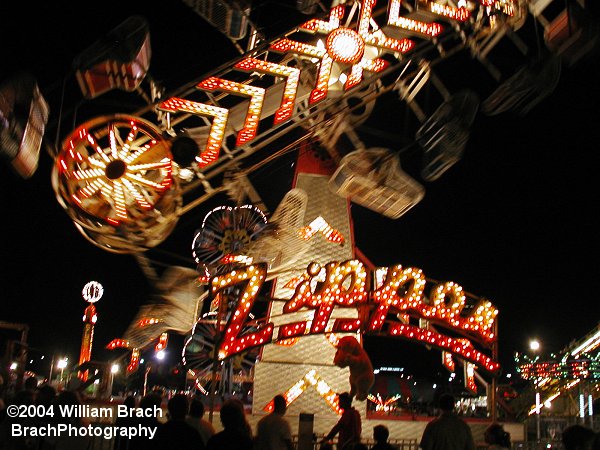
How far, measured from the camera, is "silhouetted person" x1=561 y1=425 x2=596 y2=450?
4.95 meters

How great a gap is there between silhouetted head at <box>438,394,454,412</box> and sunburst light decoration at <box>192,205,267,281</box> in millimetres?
10545

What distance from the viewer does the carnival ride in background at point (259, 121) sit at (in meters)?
10.3

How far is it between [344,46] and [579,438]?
28.8 ft

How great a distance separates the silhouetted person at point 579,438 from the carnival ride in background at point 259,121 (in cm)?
720

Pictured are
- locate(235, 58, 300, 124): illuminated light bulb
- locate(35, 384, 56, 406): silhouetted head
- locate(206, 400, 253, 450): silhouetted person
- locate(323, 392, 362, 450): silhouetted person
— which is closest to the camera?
locate(206, 400, 253, 450): silhouetted person

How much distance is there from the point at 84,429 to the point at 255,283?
17.2ft

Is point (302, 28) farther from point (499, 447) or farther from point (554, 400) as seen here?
point (554, 400)

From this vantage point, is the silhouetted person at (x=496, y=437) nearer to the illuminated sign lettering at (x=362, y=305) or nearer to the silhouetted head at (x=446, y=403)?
the silhouetted head at (x=446, y=403)

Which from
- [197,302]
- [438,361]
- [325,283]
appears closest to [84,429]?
[325,283]

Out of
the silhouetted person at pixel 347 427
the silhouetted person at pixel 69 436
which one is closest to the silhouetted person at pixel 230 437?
the silhouetted person at pixel 69 436

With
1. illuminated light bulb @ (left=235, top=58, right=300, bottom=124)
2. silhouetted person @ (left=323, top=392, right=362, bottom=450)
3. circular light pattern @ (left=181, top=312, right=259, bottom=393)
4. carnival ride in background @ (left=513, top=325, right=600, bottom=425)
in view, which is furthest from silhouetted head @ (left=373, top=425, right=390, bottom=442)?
carnival ride in background @ (left=513, top=325, right=600, bottom=425)

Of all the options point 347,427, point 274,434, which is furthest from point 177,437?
point 347,427

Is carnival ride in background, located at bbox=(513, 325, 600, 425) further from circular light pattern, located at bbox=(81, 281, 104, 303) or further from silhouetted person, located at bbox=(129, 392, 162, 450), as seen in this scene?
circular light pattern, located at bbox=(81, 281, 104, 303)

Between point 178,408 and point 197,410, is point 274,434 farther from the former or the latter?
point 178,408
